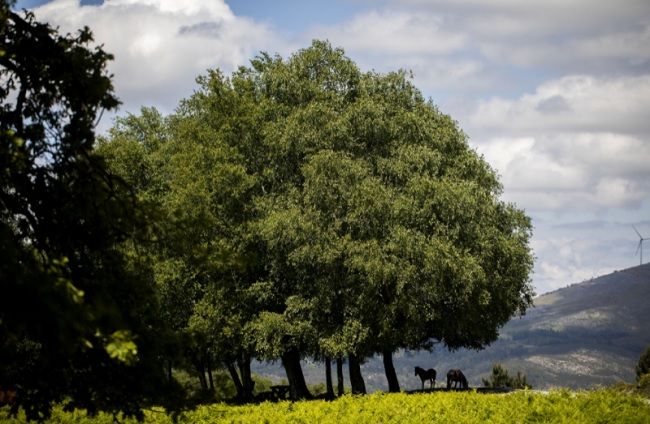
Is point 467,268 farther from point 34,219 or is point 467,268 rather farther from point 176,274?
point 34,219

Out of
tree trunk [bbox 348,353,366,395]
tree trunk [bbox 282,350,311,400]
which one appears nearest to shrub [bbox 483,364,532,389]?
tree trunk [bbox 348,353,366,395]

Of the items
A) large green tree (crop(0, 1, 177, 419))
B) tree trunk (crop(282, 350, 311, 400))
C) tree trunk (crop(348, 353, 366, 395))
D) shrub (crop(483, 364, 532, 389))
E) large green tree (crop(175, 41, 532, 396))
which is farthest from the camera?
shrub (crop(483, 364, 532, 389))

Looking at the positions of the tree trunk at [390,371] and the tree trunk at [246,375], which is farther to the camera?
the tree trunk at [246,375]

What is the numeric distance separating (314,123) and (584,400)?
24498 mm

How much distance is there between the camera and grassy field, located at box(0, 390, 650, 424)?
63.2ft

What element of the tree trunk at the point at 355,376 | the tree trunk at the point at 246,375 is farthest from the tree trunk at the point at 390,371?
the tree trunk at the point at 246,375

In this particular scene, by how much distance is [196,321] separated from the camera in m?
39.2

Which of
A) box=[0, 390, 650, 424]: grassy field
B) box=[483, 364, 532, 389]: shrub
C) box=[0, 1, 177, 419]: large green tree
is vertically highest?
box=[0, 1, 177, 419]: large green tree

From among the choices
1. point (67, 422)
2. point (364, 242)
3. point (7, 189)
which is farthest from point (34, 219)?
point (364, 242)

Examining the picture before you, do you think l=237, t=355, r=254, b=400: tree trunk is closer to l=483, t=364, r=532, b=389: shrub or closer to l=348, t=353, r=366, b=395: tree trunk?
l=348, t=353, r=366, b=395: tree trunk

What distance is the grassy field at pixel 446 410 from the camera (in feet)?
63.2

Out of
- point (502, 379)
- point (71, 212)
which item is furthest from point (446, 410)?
point (502, 379)

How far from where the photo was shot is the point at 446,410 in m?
21.5

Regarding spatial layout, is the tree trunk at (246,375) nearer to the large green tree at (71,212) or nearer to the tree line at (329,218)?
the tree line at (329,218)
